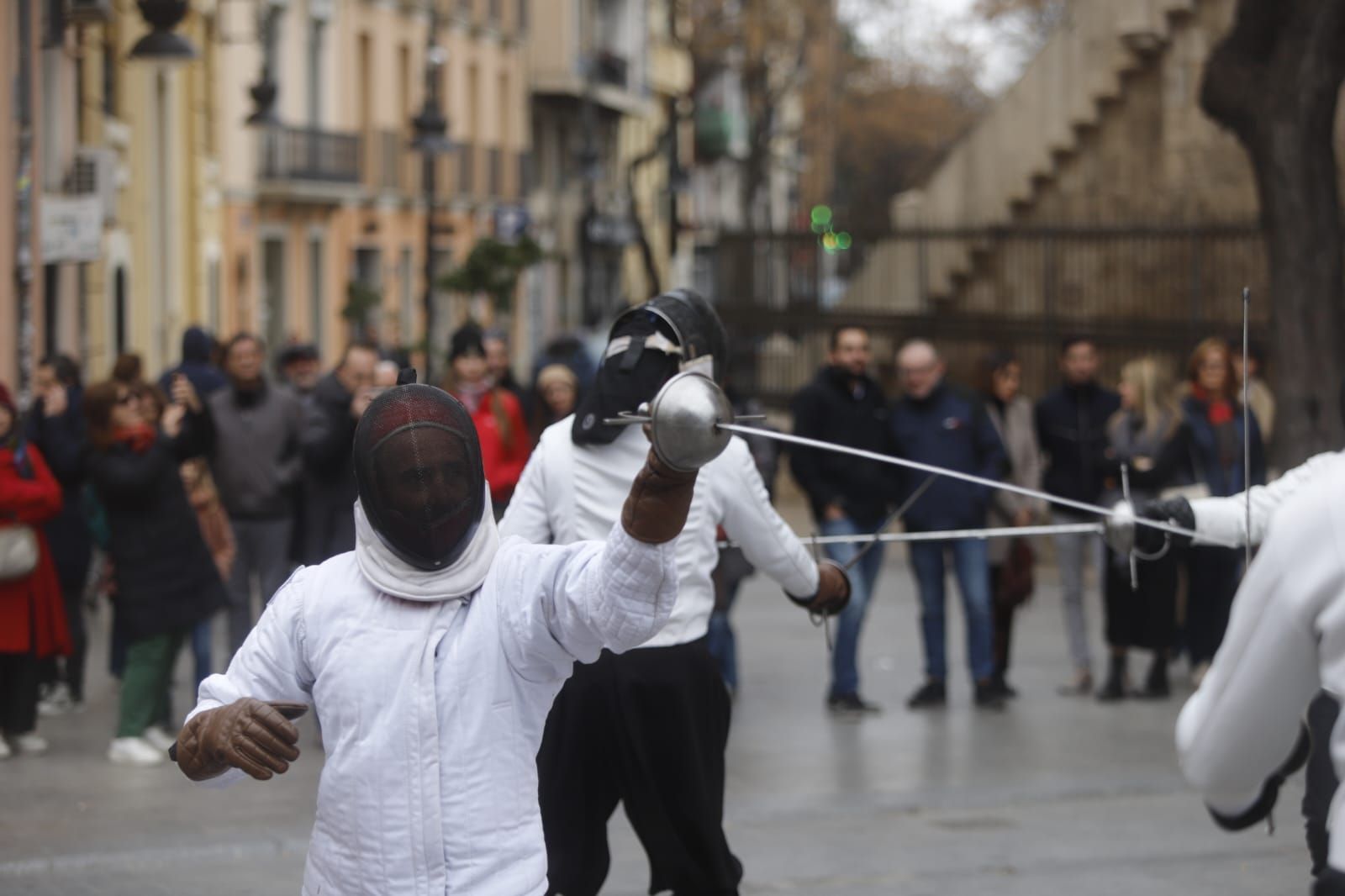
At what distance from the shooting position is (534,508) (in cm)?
580

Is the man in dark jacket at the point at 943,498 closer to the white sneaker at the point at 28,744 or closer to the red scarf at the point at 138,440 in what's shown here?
the red scarf at the point at 138,440

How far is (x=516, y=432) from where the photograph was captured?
10.6 meters

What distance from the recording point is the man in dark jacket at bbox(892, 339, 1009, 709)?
35.9 ft

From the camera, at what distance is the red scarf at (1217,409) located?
11.2 meters

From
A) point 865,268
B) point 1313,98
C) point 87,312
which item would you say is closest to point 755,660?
point 1313,98

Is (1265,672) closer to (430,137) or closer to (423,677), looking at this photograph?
(423,677)

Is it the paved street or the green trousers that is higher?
the green trousers

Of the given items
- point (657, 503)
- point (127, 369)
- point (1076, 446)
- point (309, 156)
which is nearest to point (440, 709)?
point (657, 503)

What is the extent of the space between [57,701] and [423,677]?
25.6 ft

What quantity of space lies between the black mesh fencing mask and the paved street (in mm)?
3832

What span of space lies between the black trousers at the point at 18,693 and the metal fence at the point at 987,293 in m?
8.05

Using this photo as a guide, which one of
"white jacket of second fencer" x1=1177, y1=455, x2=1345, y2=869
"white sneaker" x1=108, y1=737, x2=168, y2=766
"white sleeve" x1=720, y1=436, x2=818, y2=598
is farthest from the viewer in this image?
"white sneaker" x1=108, y1=737, x2=168, y2=766

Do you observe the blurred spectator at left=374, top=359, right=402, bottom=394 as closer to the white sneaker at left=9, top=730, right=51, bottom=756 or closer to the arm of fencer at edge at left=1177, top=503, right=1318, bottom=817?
the white sneaker at left=9, top=730, right=51, bottom=756

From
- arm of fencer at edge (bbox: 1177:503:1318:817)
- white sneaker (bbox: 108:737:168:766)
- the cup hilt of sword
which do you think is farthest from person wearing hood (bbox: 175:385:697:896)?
white sneaker (bbox: 108:737:168:766)
